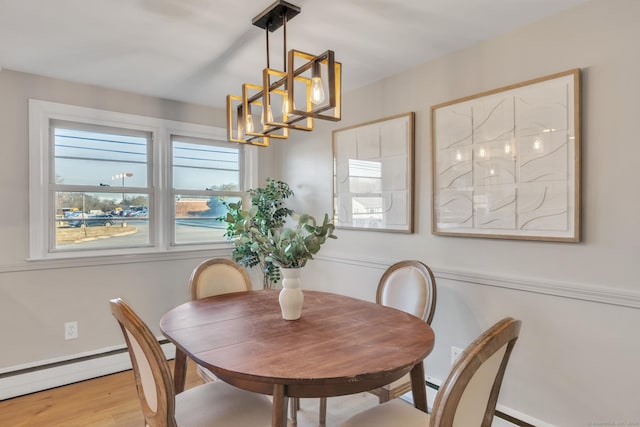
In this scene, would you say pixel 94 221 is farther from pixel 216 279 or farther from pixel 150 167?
pixel 216 279

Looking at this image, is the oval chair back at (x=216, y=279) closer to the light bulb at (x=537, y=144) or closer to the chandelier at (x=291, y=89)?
the chandelier at (x=291, y=89)

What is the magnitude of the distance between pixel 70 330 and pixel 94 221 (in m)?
0.85

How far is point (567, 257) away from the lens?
1.87 m

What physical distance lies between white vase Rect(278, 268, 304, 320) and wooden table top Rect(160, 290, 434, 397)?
5 centimetres

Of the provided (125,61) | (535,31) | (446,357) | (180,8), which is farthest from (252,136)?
(446,357)

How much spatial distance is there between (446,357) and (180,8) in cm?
254

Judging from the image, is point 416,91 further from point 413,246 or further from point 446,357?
point 446,357

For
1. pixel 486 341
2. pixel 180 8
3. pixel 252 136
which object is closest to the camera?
pixel 486 341

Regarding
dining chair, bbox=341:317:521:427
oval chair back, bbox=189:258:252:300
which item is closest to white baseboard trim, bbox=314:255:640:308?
dining chair, bbox=341:317:521:427

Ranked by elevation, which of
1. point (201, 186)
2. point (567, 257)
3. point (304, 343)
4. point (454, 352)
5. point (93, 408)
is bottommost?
point (93, 408)

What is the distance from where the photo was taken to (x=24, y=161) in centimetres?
264

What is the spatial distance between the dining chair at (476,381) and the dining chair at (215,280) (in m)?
1.63

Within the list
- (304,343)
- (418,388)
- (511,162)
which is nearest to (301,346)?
(304,343)

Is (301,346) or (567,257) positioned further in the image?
(567,257)
